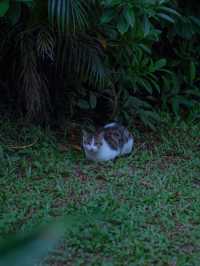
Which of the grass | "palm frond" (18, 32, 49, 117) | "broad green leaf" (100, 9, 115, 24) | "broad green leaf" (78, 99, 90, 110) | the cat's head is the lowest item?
the grass

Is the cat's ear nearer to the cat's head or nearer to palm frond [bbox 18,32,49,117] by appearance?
the cat's head

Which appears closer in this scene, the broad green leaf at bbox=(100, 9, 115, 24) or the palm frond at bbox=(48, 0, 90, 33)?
the palm frond at bbox=(48, 0, 90, 33)

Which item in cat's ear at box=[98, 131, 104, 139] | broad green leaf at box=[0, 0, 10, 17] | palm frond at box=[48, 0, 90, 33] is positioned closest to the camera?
broad green leaf at box=[0, 0, 10, 17]

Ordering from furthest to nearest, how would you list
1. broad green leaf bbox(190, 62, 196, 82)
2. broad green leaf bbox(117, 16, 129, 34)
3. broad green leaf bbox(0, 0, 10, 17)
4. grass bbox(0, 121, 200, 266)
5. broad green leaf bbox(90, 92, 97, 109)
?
1. broad green leaf bbox(190, 62, 196, 82)
2. broad green leaf bbox(90, 92, 97, 109)
3. broad green leaf bbox(117, 16, 129, 34)
4. broad green leaf bbox(0, 0, 10, 17)
5. grass bbox(0, 121, 200, 266)

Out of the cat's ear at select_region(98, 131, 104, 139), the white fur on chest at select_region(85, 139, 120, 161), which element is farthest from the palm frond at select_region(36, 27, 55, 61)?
the white fur on chest at select_region(85, 139, 120, 161)

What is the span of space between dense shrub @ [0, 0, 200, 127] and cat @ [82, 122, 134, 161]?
597mm

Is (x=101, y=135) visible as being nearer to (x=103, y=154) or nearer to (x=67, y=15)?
(x=103, y=154)

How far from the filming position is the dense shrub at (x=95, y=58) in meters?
5.28

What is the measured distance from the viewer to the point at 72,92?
6410mm

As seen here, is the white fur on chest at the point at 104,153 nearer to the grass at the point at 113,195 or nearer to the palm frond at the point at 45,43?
the grass at the point at 113,195

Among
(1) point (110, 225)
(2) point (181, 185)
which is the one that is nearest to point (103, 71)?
(2) point (181, 185)

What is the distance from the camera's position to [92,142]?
17.8 feet

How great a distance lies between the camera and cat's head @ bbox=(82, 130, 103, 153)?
5.40 metres

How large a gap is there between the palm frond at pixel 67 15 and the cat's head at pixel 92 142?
43.4 inches
